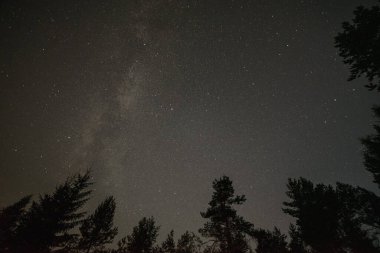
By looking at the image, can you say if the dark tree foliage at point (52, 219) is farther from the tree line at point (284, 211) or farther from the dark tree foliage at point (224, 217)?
the dark tree foliage at point (224, 217)

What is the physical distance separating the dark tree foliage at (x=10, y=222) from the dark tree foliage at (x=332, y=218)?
25678 mm

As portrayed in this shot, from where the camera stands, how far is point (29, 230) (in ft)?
68.0

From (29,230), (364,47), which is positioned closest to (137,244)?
(29,230)

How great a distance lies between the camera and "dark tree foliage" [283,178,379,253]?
1903cm

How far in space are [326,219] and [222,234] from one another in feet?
30.5

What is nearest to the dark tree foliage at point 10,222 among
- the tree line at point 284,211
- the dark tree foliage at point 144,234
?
the tree line at point 284,211

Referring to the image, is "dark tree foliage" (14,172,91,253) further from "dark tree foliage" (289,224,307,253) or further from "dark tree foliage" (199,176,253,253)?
"dark tree foliage" (289,224,307,253)

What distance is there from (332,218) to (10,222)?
38677 mm

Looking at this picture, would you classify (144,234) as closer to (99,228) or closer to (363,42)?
(99,228)

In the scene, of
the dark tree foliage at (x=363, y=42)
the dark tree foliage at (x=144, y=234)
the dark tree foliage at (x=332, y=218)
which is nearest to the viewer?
the dark tree foliage at (x=363, y=42)

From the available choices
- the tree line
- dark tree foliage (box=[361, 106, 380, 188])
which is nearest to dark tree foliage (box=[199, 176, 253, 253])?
the tree line

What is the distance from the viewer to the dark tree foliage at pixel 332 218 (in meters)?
19.0

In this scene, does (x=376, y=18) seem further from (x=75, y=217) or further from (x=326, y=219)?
(x=75, y=217)

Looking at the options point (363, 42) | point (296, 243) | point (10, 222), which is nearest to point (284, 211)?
point (296, 243)
